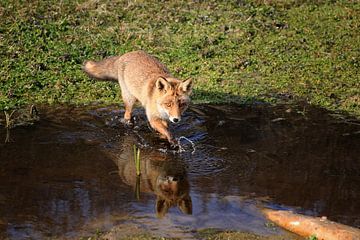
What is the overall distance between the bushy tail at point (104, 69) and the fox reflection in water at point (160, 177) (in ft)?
7.57

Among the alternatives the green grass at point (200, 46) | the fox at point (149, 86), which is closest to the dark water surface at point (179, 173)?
the fox at point (149, 86)

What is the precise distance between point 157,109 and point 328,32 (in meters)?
6.52

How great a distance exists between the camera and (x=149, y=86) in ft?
32.7

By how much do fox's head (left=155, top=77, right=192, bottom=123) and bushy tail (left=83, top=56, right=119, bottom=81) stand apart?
1.76m

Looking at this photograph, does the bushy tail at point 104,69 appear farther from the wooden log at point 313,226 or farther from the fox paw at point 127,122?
the wooden log at point 313,226

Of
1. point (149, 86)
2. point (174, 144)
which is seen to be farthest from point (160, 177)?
point (149, 86)

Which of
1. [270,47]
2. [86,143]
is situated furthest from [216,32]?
[86,143]

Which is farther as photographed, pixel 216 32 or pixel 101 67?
pixel 216 32

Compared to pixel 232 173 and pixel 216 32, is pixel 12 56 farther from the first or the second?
pixel 232 173

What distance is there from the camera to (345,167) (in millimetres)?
8680

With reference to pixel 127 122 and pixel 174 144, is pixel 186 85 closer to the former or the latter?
pixel 174 144

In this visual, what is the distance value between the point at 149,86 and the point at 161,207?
10.7 ft

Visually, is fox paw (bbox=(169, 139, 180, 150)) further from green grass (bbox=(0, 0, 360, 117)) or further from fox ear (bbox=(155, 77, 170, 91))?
green grass (bbox=(0, 0, 360, 117))

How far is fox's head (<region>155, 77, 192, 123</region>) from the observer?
9.38 metres
